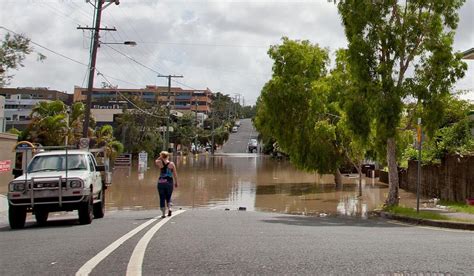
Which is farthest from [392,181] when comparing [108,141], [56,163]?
[108,141]

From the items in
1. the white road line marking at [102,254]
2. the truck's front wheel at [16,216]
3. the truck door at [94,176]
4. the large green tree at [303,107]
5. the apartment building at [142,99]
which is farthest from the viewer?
the apartment building at [142,99]

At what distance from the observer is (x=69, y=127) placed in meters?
39.2

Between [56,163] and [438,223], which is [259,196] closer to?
[438,223]

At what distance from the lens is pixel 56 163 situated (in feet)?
46.8

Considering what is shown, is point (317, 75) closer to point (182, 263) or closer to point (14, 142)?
point (14, 142)

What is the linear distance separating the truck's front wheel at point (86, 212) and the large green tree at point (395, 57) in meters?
9.90

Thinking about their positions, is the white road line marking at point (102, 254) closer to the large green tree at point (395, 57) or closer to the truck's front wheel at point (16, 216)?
the truck's front wheel at point (16, 216)

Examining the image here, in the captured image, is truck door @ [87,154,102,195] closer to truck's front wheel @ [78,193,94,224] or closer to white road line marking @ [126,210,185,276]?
truck's front wheel @ [78,193,94,224]

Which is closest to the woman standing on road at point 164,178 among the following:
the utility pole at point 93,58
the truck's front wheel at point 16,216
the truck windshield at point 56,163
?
the truck windshield at point 56,163

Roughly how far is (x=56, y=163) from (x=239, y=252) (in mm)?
7774

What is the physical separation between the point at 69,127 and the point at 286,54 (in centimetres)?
1613

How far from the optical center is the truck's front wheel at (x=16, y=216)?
43.0 feet

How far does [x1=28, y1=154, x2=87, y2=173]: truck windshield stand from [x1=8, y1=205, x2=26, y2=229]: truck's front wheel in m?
1.24

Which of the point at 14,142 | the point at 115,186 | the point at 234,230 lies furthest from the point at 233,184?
the point at 234,230
